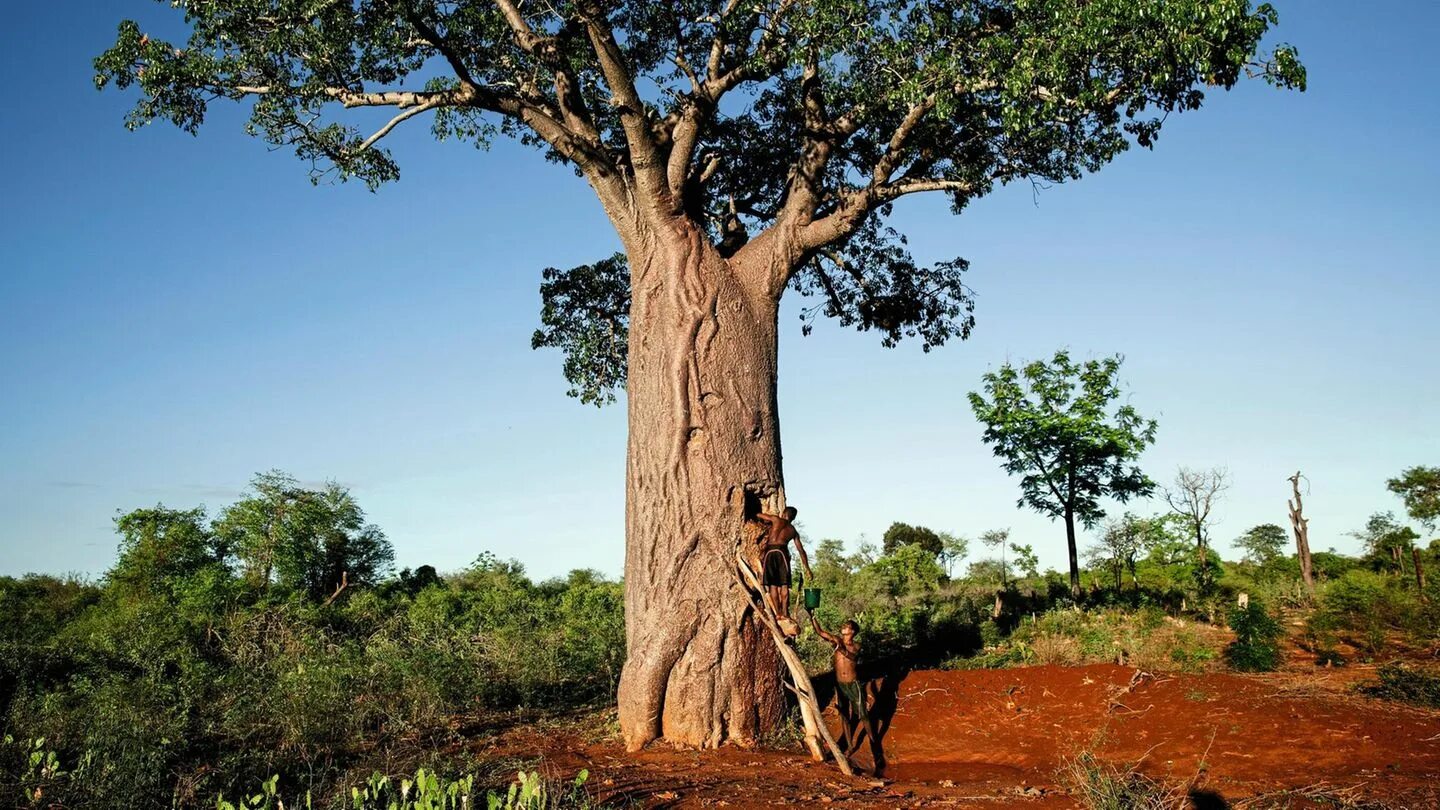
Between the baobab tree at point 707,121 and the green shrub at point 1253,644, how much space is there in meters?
4.89

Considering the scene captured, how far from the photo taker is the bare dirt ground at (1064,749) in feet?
19.2

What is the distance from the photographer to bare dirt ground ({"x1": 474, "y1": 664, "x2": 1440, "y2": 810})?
585 centimetres

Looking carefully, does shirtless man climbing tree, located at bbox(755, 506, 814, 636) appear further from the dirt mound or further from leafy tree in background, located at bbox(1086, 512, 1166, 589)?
leafy tree in background, located at bbox(1086, 512, 1166, 589)

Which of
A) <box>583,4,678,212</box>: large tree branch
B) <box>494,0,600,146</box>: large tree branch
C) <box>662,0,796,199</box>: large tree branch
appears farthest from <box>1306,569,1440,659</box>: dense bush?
<box>494,0,600,146</box>: large tree branch

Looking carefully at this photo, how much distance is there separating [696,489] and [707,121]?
3510mm

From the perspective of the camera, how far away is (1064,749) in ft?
23.7

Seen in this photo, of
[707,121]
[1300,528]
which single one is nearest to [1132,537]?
[1300,528]

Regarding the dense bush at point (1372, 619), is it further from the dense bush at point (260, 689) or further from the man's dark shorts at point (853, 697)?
the dense bush at point (260, 689)

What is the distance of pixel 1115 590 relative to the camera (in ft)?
55.7

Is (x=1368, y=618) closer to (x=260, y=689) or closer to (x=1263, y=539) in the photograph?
(x=260, y=689)

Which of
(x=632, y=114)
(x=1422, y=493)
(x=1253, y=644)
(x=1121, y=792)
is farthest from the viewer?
(x=1422, y=493)

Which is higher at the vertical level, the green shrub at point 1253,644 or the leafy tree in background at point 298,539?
the leafy tree in background at point 298,539

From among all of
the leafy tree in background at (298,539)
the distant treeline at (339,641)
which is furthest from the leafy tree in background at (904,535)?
the leafy tree in background at (298,539)

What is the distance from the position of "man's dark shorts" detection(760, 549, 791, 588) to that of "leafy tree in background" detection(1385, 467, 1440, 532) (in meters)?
30.8
